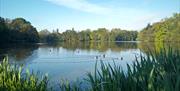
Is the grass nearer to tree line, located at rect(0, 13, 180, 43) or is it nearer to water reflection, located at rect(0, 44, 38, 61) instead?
water reflection, located at rect(0, 44, 38, 61)

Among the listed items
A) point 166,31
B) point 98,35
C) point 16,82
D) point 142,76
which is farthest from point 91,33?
point 142,76

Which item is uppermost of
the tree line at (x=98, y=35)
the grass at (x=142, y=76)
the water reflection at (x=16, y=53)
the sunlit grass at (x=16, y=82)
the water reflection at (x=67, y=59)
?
the tree line at (x=98, y=35)

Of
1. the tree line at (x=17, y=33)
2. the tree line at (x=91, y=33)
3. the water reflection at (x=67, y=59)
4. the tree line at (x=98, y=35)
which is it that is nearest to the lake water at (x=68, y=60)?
the water reflection at (x=67, y=59)

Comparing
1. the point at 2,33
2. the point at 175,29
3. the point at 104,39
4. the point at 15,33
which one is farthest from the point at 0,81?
the point at 104,39

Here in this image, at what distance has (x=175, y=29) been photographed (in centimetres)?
7388

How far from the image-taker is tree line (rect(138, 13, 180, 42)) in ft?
240

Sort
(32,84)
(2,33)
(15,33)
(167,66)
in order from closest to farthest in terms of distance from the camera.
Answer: (167,66) < (32,84) < (2,33) < (15,33)

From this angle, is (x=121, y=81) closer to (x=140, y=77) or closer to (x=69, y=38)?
(x=140, y=77)

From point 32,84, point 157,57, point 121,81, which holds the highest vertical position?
point 157,57

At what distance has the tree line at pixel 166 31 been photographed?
240 ft

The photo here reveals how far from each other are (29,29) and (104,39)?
66.3 m

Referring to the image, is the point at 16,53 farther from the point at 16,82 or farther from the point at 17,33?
the point at 17,33

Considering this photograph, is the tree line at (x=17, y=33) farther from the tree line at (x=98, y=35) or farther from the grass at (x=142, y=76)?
the grass at (x=142, y=76)

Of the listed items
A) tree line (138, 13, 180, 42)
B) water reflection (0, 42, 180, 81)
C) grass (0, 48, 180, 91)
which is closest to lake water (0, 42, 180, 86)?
water reflection (0, 42, 180, 81)
